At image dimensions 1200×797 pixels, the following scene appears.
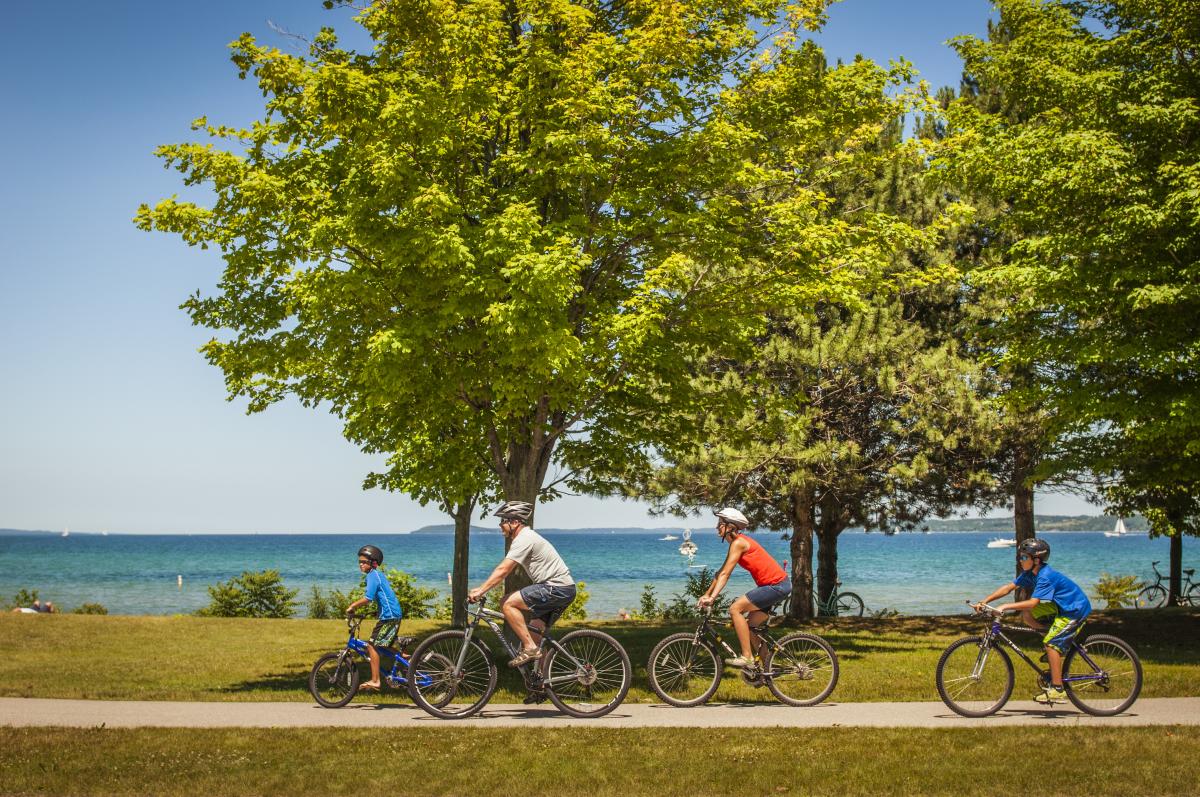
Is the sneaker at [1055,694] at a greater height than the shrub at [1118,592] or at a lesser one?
greater

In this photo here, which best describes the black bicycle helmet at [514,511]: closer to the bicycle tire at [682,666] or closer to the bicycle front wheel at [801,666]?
the bicycle tire at [682,666]

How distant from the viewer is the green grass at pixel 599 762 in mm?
7398

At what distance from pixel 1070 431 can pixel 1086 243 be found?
4037 mm

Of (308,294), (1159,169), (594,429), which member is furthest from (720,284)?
(1159,169)

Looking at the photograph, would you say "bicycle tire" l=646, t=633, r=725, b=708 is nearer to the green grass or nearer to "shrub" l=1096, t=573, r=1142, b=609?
the green grass

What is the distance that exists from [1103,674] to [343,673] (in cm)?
783

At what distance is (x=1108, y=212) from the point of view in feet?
52.5

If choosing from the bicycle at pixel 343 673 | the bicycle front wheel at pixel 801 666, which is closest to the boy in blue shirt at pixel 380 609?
the bicycle at pixel 343 673

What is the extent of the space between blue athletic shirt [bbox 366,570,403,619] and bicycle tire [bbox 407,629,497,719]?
2.43ft

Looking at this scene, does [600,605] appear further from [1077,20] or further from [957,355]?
[1077,20]

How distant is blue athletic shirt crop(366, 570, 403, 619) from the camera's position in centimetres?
1108

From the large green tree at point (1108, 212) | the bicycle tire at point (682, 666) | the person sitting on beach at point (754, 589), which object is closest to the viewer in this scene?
the person sitting on beach at point (754, 589)

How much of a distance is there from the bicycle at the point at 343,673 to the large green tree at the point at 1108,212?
38.3 ft

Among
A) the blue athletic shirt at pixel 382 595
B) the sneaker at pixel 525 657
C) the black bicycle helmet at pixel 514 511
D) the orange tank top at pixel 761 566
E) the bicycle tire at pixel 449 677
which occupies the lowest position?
the bicycle tire at pixel 449 677
